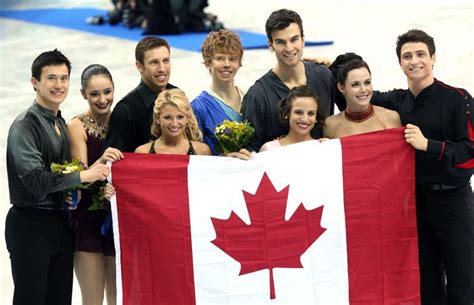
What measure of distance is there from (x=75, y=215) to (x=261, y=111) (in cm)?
117

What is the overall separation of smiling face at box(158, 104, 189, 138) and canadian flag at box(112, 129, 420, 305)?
0.47 ft

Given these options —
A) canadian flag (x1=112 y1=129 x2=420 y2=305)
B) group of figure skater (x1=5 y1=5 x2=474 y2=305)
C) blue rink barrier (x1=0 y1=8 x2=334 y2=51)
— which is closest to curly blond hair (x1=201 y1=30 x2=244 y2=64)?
group of figure skater (x1=5 y1=5 x2=474 y2=305)

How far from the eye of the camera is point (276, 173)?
18.7 ft

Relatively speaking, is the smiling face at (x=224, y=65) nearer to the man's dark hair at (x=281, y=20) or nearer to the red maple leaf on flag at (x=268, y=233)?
the man's dark hair at (x=281, y=20)

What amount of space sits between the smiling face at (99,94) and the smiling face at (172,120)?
394 millimetres

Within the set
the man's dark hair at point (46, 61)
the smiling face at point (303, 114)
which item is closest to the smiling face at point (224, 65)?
the smiling face at point (303, 114)

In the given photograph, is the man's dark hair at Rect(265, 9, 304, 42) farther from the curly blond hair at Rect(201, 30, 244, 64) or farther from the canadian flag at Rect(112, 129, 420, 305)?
the canadian flag at Rect(112, 129, 420, 305)

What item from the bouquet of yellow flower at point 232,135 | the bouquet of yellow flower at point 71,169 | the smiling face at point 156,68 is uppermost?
the smiling face at point 156,68

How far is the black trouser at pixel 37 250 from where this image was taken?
5.57m

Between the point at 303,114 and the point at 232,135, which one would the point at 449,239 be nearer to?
the point at 303,114

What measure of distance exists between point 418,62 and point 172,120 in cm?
134

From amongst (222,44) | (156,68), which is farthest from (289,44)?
(156,68)

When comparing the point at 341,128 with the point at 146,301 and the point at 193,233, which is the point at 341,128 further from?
the point at 146,301

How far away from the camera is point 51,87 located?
5.65m
